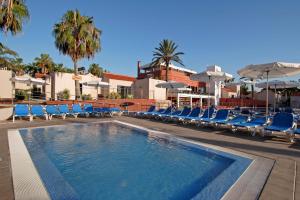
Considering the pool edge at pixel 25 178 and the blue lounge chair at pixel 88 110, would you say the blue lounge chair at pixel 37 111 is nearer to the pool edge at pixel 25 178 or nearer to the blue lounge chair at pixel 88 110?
the blue lounge chair at pixel 88 110

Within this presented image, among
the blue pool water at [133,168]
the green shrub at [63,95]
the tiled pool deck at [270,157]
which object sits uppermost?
the green shrub at [63,95]

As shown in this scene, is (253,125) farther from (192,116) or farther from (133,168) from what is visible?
(133,168)

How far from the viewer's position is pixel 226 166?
17.1 feet

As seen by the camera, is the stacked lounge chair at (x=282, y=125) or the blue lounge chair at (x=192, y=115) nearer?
the stacked lounge chair at (x=282, y=125)

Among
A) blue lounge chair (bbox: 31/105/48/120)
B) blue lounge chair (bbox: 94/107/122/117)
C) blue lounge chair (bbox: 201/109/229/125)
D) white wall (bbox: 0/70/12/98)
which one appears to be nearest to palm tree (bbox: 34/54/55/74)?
white wall (bbox: 0/70/12/98)

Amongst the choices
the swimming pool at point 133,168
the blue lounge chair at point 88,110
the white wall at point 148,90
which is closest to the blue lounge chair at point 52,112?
the blue lounge chair at point 88,110

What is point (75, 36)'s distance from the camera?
20219mm

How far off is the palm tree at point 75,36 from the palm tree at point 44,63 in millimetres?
Result: 26826

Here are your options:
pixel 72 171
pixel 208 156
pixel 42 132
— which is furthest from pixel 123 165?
pixel 42 132

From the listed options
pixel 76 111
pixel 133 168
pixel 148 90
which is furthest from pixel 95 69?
pixel 133 168

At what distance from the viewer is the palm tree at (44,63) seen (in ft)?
144

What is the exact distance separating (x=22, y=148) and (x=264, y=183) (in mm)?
6209

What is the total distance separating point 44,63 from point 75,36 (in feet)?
91.9

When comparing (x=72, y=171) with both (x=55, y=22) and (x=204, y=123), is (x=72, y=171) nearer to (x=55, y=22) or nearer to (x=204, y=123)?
(x=204, y=123)
